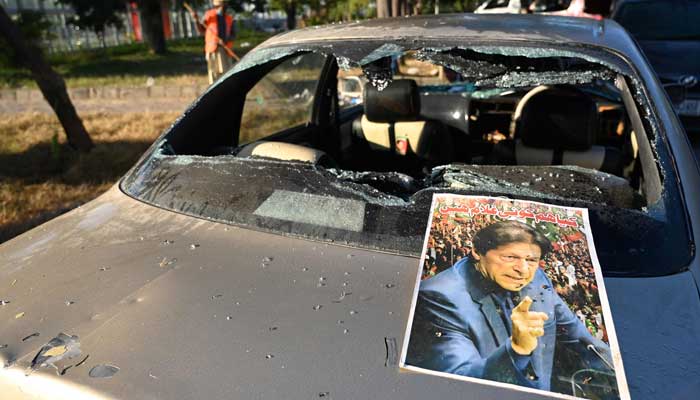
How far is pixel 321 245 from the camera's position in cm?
141

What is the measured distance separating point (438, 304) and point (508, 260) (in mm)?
195

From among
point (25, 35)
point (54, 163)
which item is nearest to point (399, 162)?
point (54, 163)

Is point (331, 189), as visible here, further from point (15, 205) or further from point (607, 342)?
point (15, 205)

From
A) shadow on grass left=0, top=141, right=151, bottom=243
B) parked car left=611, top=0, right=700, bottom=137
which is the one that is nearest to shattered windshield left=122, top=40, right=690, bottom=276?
shadow on grass left=0, top=141, right=151, bottom=243

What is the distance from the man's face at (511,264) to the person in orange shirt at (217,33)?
23.7ft

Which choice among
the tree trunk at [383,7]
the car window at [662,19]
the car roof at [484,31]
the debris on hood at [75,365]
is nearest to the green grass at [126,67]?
the tree trunk at [383,7]

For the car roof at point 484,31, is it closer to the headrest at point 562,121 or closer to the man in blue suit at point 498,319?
the headrest at point 562,121

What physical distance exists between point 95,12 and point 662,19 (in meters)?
23.6

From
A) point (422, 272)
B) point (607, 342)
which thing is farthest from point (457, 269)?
point (607, 342)

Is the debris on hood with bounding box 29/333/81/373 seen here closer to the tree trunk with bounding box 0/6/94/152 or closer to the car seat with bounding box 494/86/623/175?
the car seat with bounding box 494/86/623/175

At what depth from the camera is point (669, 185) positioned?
1434 mm

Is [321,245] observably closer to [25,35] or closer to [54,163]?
[54,163]

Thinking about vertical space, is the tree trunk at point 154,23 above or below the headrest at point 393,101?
above

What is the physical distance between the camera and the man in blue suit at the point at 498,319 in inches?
38.1
